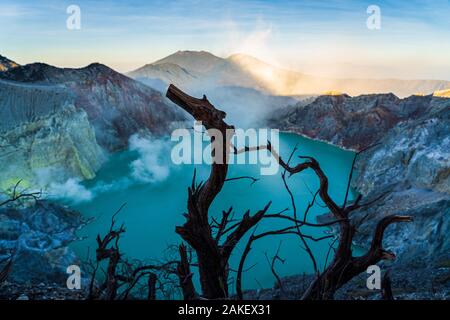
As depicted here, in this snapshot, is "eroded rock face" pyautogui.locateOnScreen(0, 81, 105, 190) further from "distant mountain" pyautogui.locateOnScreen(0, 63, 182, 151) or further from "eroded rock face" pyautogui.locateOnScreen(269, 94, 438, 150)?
"eroded rock face" pyautogui.locateOnScreen(269, 94, 438, 150)

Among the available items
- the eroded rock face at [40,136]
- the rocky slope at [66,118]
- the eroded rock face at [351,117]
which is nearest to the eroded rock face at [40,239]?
the rocky slope at [66,118]

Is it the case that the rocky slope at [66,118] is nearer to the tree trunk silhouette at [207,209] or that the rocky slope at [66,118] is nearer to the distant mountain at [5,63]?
the distant mountain at [5,63]

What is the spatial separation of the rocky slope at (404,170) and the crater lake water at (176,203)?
4.66 ft

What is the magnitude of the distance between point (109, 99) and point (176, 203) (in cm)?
1306

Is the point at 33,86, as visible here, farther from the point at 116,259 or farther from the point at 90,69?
the point at 116,259

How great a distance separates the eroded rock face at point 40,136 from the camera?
17172 mm

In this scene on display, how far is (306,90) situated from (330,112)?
4752 mm

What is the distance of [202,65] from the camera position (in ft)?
108

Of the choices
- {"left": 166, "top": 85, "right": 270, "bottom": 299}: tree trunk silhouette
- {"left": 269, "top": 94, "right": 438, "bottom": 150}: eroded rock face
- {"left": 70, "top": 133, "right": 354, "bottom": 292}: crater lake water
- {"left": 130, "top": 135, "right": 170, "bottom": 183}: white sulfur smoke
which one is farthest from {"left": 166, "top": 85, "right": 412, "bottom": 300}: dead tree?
{"left": 269, "top": 94, "right": 438, "bottom": 150}: eroded rock face

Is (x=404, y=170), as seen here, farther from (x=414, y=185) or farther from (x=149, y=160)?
(x=149, y=160)

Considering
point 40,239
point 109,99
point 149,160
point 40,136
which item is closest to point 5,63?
point 109,99

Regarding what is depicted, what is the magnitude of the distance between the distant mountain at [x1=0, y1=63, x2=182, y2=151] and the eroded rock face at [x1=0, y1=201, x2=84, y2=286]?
32.9 ft

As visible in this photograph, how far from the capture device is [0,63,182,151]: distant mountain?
24.4 m
